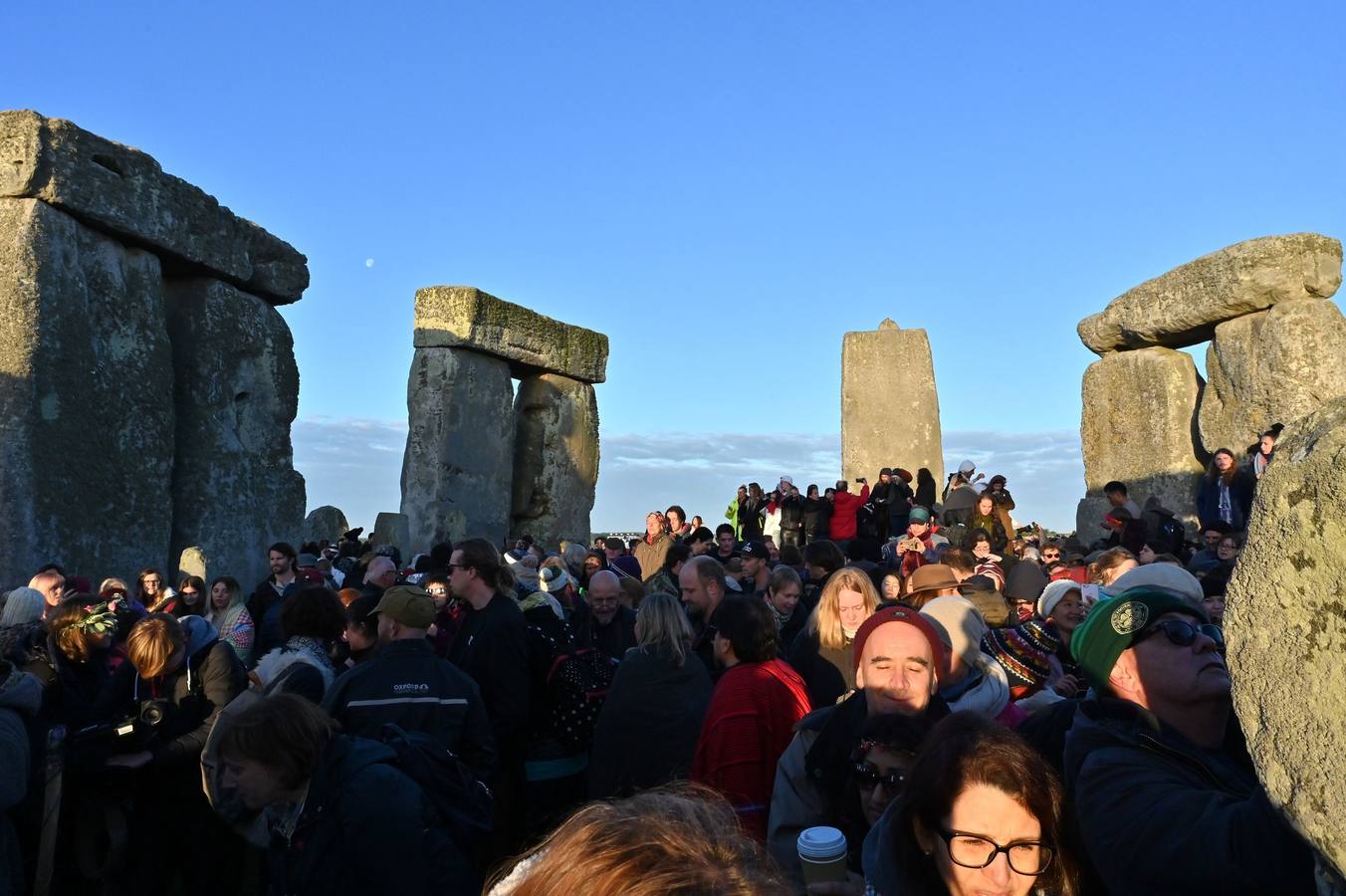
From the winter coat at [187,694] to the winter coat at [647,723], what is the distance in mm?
1608

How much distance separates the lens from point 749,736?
3.55 m

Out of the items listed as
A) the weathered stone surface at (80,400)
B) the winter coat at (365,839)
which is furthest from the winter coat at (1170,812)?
the weathered stone surface at (80,400)

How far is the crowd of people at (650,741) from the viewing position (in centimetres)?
166

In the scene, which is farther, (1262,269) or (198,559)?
(1262,269)

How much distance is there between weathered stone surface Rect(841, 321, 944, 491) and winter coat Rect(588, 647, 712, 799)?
491 inches

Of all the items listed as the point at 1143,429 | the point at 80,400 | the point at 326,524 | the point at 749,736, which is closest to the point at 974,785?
the point at 749,736

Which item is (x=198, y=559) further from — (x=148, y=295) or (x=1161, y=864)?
(x=1161, y=864)

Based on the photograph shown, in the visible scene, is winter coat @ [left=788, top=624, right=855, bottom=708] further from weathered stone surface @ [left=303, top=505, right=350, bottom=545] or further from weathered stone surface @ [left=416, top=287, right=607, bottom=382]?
weathered stone surface @ [left=303, top=505, right=350, bottom=545]

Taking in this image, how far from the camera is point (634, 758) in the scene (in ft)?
13.7

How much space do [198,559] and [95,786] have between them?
447cm

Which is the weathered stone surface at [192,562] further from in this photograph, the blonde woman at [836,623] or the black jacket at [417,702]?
the blonde woman at [836,623]

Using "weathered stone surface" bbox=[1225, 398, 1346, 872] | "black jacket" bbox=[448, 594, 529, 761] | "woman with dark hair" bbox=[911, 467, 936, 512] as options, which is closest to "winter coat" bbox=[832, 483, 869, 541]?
"woman with dark hair" bbox=[911, 467, 936, 512]

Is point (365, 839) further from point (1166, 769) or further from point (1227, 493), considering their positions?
point (1227, 493)

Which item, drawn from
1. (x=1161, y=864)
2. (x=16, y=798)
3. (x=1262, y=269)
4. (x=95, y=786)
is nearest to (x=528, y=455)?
(x=1262, y=269)
